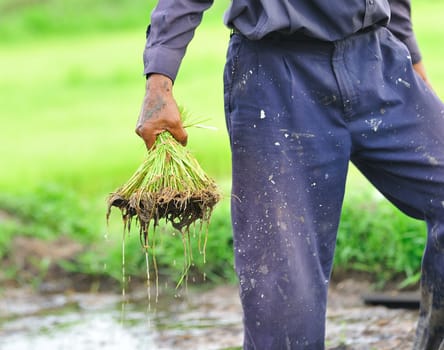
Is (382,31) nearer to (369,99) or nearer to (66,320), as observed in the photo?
(369,99)

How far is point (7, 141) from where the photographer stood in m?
11.0

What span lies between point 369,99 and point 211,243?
3.08 m

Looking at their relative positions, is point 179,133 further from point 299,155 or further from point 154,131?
point 299,155

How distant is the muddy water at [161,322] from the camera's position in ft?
16.0

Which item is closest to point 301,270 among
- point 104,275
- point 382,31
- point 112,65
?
point 382,31

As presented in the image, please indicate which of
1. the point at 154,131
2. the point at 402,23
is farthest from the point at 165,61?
the point at 402,23

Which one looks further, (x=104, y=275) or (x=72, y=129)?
(x=72, y=129)

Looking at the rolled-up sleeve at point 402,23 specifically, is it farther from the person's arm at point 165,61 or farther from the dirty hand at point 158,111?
the dirty hand at point 158,111

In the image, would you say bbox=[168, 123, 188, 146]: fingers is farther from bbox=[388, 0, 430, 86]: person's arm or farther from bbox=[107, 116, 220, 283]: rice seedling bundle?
bbox=[388, 0, 430, 86]: person's arm

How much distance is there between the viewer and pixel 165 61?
10.9ft

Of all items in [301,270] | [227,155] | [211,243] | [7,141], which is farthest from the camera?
[7,141]

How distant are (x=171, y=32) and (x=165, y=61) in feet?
0.29

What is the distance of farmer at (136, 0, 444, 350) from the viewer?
3.25 m

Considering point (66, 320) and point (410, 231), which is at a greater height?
point (410, 231)
